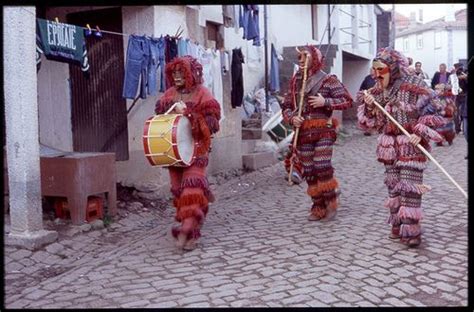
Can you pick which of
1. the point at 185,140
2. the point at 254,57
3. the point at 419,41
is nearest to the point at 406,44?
the point at 419,41

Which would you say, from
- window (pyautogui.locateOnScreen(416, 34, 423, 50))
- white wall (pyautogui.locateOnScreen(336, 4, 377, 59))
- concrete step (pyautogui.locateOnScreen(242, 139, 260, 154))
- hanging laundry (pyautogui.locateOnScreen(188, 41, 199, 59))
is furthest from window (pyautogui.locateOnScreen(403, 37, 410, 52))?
hanging laundry (pyautogui.locateOnScreen(188, 41, 199, 59))

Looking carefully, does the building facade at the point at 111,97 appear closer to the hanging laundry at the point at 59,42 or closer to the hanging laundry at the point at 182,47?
the hanging laundry at the point at 182,47

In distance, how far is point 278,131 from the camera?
40.1 feet

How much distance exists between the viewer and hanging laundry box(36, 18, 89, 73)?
632 centimetres

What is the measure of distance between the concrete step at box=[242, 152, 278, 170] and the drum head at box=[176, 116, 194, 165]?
482cm

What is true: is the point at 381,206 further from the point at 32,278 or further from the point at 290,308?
the point at 32,278

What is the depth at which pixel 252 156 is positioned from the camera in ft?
34.6

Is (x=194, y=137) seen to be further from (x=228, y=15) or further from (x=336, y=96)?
(x=228, y=15)

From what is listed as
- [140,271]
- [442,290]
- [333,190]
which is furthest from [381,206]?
[140,271]

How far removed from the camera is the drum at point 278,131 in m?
11.6

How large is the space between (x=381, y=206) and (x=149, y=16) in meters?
3.83

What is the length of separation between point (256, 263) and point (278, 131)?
7181 mm

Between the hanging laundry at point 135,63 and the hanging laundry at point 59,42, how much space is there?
0.61m

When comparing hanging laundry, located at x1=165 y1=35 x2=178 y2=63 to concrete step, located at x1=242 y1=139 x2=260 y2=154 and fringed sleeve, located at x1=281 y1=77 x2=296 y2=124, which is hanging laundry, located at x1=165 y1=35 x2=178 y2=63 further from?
concrete step, located at x1=242 y1=139 x2=260 y2=154
